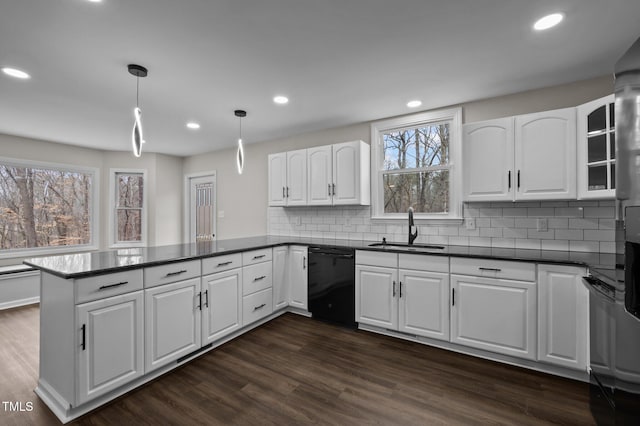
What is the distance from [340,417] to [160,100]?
3.42 metres

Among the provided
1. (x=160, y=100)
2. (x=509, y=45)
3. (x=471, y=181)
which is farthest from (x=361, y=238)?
(x=160, y=100)

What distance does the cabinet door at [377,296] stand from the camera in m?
2.88

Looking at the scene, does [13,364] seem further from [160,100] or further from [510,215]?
[510,215]

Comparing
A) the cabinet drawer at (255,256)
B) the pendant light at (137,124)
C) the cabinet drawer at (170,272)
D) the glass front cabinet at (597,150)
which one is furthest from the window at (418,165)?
the pendant light at (137,124)

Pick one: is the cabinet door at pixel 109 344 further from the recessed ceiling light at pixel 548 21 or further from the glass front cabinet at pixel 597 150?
the glass front cabinet at pixel 597 150

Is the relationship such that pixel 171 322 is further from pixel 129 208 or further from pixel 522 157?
pixel 129 208

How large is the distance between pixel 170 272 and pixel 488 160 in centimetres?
307

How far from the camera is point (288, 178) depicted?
4012 millimetres

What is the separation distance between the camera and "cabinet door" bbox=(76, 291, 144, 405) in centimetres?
176

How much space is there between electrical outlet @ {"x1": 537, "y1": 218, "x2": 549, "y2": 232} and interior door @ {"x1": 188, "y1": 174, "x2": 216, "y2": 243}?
504cm

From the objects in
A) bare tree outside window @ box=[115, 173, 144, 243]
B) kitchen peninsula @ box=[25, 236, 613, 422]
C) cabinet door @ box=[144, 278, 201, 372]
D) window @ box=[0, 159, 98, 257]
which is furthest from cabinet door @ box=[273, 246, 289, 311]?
window @ box=[0, 159, 98, 257]

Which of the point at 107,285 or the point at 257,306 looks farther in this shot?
the point at 257,306

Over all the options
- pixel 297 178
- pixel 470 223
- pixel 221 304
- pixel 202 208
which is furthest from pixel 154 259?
pixel 202 208

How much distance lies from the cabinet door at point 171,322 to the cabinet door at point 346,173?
195 centimetres
